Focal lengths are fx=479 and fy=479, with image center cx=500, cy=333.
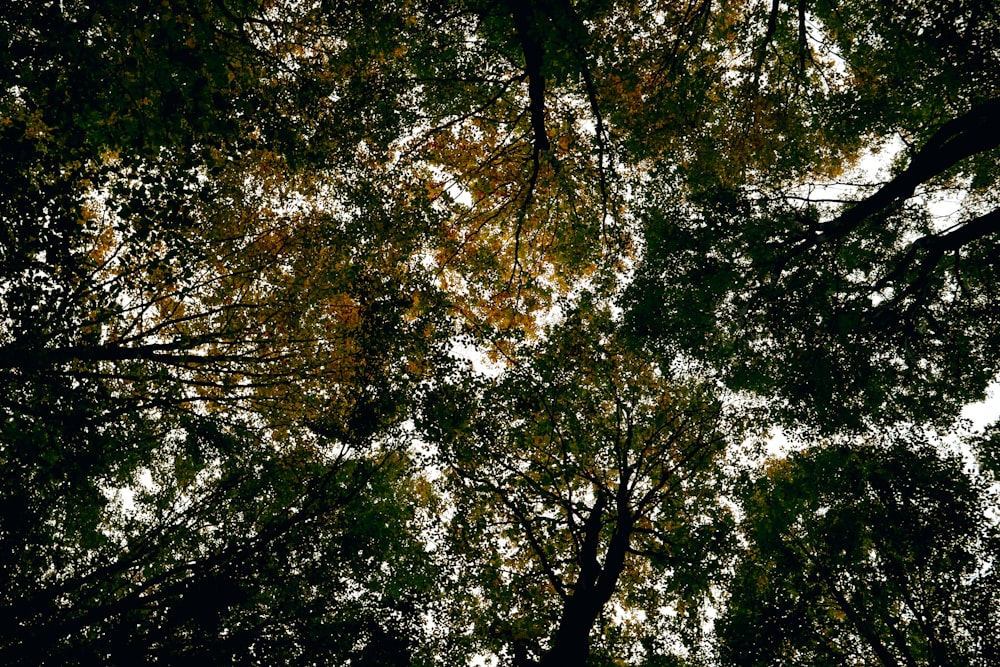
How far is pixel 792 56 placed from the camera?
12109 millimetres

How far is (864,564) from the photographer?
43.0 ft

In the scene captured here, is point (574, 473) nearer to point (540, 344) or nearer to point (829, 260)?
point (540, 344)

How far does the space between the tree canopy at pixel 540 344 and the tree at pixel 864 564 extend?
0.08 meters

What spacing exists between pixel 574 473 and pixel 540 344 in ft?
11.9

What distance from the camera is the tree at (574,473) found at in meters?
12.4

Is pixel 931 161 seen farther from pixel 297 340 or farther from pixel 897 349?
pixel 297 340

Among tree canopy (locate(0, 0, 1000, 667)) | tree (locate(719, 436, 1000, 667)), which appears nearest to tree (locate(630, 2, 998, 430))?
tree canopy (locate(0, 0, 1000, 667))

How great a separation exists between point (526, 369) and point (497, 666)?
7693 millimetres

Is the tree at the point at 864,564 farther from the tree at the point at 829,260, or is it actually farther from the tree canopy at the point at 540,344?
the tree at the point at 829,260

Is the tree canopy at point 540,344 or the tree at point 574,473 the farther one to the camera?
the tree at point 574,473

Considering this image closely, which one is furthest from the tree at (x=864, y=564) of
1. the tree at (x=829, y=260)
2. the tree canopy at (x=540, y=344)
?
the tree at (x=829, y=260)

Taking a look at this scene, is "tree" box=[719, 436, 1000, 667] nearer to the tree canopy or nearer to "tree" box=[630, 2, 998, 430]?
the tree canopy

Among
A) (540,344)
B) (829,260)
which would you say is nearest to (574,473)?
(540,344)

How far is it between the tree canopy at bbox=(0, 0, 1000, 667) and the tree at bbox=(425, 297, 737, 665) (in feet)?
0.33
